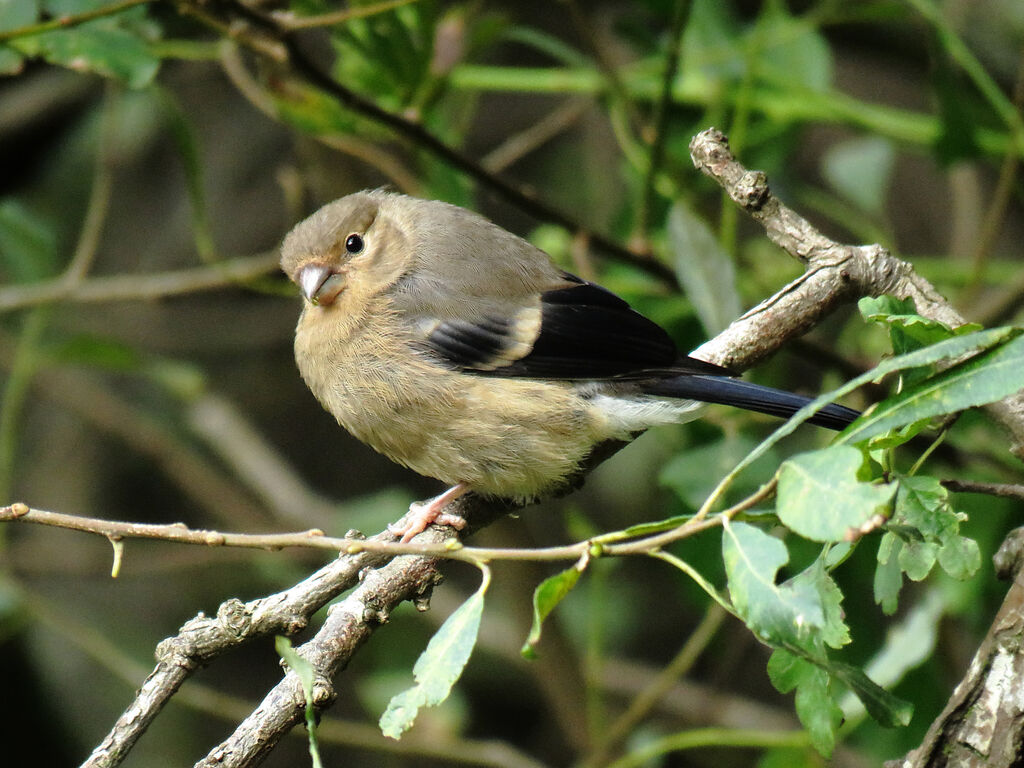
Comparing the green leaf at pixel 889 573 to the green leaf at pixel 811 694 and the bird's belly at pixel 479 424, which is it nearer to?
the green leaf at pixel 811 694

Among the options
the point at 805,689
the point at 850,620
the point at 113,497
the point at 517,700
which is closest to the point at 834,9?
the point at 850,620

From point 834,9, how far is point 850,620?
2.32m

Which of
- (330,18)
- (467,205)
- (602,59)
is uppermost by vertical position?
(330,18)

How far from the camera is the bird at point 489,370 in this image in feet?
9.98

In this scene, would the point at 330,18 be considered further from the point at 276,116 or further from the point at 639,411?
the point at 639,411

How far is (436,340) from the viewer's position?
3205mm

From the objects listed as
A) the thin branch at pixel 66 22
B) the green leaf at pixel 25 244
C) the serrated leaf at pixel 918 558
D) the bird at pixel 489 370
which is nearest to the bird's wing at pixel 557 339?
the bird at pixel 489 370

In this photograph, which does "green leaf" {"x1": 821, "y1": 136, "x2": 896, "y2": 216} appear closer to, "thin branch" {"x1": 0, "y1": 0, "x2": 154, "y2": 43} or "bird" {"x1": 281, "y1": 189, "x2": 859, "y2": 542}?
"bird" {"x1": 281, "y1": 189, "x2": 859, "y2": 542}

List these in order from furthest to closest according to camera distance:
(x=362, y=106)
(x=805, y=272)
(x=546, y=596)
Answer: (x=362, y=106) < (x=805, y=272) < (x=546, y=596)

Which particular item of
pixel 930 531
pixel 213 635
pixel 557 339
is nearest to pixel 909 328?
pixel 930 531

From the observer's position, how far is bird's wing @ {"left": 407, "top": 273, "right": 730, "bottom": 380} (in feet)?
10.1

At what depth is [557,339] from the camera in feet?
10.3

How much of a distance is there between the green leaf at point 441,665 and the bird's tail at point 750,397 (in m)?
1.27

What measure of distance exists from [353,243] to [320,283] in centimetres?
19
